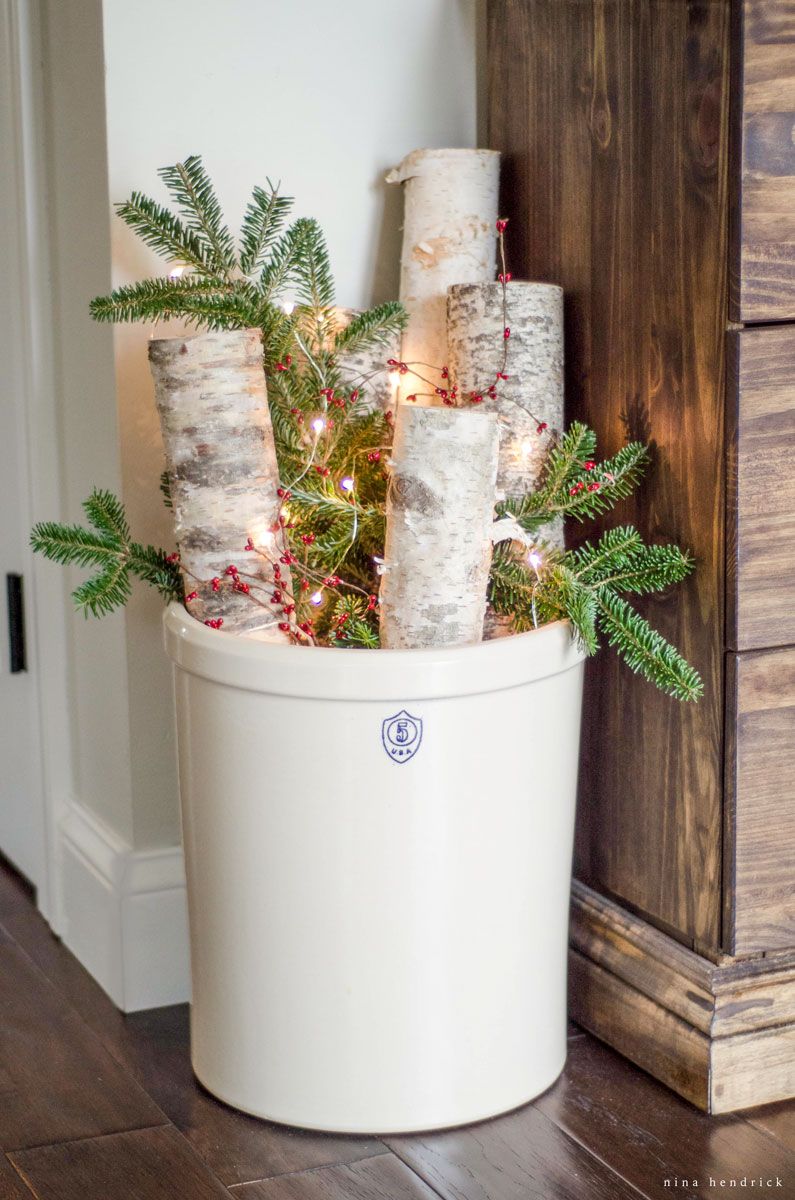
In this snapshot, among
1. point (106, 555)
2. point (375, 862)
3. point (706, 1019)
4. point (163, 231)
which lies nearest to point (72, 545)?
point (106, 555)

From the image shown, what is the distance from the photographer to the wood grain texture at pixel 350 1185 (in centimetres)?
121

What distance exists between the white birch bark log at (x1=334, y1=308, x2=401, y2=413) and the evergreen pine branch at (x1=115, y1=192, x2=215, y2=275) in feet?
0.51

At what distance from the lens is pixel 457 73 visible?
1584mm

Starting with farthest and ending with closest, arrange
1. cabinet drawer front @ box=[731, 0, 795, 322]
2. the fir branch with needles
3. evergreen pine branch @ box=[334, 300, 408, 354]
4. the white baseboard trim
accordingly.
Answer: the white baseboard trim < evergreen pine branch @ box=[334, 300, 408, 354] < the fir branch with needles < cabinet drawer front @ box=[731, 0, 795, 322]

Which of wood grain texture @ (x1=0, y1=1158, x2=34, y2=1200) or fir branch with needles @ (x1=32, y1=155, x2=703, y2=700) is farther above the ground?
fir branch with needles @ (x1=32, y1=155, x2=703, y2=700)

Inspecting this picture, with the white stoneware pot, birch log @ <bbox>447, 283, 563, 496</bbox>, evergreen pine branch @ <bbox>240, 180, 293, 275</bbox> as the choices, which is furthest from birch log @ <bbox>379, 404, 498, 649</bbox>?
evergreen pine branch @ <bbox>240, 180, 293, 275</bbox>

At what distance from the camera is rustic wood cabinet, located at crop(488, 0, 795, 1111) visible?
4.05ft

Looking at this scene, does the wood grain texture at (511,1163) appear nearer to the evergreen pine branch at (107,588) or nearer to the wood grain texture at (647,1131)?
the wood grain texture at (647,1131)

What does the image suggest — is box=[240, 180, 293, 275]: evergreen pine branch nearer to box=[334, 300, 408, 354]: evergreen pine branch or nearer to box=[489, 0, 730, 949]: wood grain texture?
box=[334, 300, 408, 354]: evergreen pine branch

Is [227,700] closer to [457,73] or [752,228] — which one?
[752,228]

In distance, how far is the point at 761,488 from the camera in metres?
1.26

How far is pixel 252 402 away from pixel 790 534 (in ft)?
1.64

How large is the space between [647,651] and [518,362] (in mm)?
323

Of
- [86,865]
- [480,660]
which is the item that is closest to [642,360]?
[480,660]
